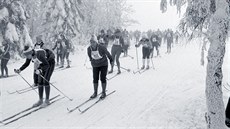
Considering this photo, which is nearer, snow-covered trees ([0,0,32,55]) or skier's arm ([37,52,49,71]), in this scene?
skier's arm ([37,52,49,71])

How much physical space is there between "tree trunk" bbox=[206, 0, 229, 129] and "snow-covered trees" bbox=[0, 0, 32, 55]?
15434 millimetres

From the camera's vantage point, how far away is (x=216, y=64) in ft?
15.0

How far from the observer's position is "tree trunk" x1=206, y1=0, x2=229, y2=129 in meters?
4.52

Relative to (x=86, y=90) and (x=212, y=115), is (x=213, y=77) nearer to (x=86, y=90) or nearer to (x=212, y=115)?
(x=212, y=115)

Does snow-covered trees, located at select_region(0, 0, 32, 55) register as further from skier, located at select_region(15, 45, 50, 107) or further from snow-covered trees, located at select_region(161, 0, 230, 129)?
snow-covered trees, located at select_region(161, 0, 230, 129)

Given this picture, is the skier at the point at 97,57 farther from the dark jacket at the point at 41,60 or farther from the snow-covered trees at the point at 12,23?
the snow-covered trees at the point at 12,23

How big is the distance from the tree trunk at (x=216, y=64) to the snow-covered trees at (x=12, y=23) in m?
15.4

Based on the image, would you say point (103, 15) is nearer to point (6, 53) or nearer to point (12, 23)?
point (12, 23)

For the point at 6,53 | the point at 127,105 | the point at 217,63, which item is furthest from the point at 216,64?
the point at 6,53

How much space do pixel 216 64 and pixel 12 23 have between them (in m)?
16.4

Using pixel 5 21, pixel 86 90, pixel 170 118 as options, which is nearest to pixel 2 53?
pixel 5 21

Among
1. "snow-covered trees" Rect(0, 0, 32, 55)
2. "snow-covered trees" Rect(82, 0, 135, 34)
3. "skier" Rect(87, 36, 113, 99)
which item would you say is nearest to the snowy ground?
→ "skier" Rect(87, 36, 113, 99)

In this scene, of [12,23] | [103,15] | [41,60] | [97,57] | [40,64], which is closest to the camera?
[41,60]

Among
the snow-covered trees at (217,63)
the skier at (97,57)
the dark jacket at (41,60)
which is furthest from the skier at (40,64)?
the snow-covered trees at (217,63)
